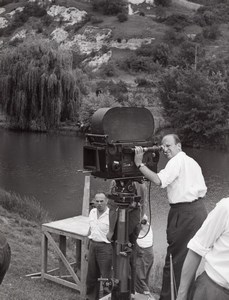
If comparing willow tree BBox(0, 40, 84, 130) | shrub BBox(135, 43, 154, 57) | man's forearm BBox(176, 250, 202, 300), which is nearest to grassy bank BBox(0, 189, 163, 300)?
man's forearm BBox(176, 250, 202, 300)

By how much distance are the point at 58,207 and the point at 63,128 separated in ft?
52.0

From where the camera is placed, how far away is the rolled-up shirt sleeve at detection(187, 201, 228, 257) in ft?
7.48

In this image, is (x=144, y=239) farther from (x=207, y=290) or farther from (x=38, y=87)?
(x=38, y=87)

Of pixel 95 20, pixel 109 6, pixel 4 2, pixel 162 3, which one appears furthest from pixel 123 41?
pixel 4 2

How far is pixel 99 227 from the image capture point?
5023mm

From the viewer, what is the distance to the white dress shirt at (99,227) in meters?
Result: 5.00

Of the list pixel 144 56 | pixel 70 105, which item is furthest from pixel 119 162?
pixel 144 56

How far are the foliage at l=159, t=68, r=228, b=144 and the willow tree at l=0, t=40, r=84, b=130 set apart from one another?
6085 millimetres

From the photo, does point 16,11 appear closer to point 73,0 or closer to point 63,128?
point 73,0

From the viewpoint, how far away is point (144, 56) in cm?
6050

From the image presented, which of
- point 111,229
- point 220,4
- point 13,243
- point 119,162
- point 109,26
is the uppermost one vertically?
point 220,4

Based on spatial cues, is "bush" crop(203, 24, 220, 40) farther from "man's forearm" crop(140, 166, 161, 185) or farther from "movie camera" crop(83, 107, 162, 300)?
"man's forearm" crop(140, 166, 161, 185)

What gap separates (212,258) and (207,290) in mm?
146

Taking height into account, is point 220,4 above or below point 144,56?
above
